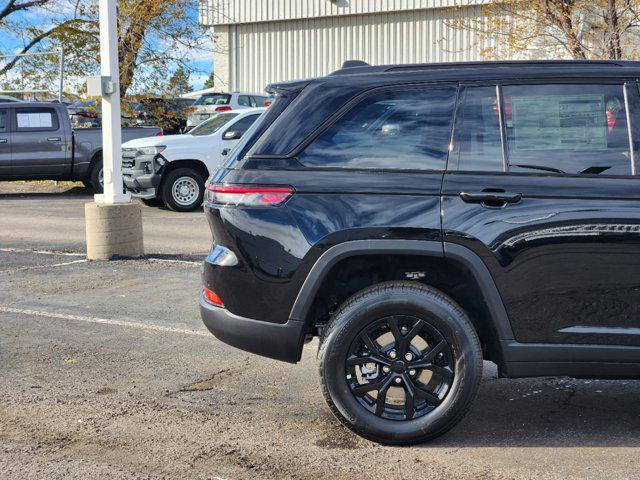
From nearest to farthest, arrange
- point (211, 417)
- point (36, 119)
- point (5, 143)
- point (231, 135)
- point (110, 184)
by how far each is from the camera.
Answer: point (211, 417), point (110, 184), point (231, 135), point (5, 143), point (36, 119)

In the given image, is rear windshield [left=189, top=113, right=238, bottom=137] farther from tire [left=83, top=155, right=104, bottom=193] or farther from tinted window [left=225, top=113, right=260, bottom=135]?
tire [left=83, top=155, right=104, bottom=193]

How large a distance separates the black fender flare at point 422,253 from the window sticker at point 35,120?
15812mm

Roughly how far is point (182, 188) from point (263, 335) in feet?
39.0

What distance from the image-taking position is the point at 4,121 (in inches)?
752

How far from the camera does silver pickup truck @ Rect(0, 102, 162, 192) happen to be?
19047 millimetres

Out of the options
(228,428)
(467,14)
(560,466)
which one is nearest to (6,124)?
(467,14)

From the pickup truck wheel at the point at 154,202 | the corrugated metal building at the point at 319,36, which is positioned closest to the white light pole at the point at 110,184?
the pickup truck wheel at the point at 154,202

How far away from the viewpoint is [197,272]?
32.2 feet

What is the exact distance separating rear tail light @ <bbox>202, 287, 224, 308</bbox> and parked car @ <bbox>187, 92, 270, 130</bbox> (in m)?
22.6

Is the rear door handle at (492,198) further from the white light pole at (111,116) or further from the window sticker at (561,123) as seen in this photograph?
the white light pole at (111,116)

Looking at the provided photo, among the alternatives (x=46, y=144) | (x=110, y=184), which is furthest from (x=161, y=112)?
(x=110, y=184)

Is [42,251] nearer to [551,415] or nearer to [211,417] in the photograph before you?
[211,417]

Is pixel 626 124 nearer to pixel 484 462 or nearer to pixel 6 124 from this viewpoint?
pixel 484 462

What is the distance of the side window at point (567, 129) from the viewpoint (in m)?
4.58
